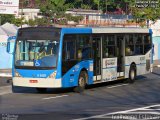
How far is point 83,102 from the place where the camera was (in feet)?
60.6

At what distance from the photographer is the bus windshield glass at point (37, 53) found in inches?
827

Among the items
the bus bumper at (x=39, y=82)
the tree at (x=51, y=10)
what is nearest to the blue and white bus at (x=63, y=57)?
the bus bumper at (x=39, y=82)

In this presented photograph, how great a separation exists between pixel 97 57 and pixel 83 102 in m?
5.46

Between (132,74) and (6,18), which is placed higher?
(6,18)

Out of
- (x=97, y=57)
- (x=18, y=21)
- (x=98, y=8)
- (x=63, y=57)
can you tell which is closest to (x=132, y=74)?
(x=97, y=57)

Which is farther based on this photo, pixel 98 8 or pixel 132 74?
pixel 98 8

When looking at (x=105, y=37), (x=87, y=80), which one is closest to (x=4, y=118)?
(x=87, y=80)

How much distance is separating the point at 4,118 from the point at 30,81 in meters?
8.12

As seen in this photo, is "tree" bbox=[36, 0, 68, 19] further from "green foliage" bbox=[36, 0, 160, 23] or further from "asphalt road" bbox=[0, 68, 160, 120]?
"asphalt road" bbox=[0, 68, 160, 120]

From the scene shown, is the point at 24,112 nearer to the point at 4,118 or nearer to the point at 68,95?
the point at 4,118

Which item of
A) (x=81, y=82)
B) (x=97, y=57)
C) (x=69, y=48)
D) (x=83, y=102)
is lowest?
(x=83, y=102)

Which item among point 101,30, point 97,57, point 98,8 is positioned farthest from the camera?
point 98,8

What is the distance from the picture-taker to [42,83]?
21078 mm

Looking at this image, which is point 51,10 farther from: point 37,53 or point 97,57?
point 37,53
